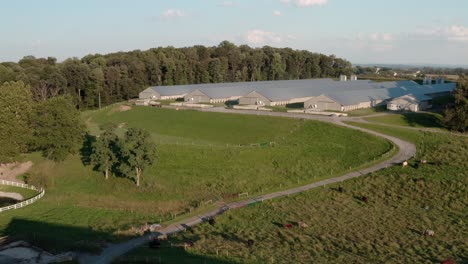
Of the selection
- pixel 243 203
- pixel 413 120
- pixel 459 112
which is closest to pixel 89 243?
pixel 243 203

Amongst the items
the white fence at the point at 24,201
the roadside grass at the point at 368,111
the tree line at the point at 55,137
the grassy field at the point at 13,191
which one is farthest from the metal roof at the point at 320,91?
the grassy field at the point at 13,191

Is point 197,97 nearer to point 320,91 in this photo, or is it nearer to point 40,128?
point 320,91

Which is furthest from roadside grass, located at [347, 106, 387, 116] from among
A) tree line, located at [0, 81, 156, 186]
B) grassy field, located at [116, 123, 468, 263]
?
tree line, located at [0, 81, 156, 186]

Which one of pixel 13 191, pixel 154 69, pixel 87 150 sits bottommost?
pixel 13 191

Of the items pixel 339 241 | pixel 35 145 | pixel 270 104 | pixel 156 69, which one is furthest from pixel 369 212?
pixel 156 69

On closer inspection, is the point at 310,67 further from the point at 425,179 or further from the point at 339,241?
the point at 339,241

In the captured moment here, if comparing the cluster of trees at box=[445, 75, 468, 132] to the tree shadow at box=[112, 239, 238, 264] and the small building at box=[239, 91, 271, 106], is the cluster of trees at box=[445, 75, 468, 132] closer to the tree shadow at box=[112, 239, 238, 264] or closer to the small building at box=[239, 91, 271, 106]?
the small building at box=[239, 91, 271, 106]
